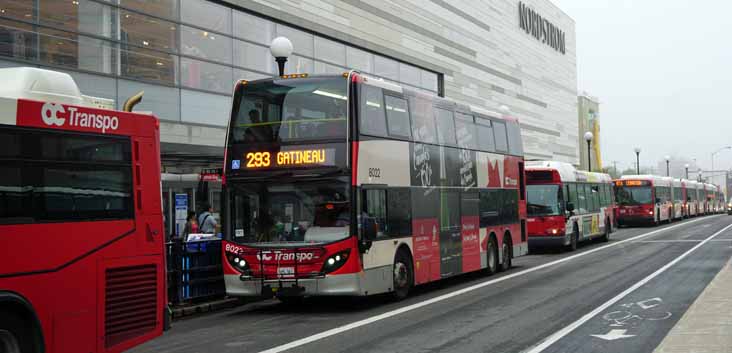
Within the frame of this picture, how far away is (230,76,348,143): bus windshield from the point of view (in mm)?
14070

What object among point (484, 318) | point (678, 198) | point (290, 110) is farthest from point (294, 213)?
point (678, 198)

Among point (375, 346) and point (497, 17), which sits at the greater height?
point (497, 17)

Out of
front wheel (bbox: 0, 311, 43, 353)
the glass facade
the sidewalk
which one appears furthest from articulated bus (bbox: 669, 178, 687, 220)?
front wheel (bbox: 0, 311, 43, 353)

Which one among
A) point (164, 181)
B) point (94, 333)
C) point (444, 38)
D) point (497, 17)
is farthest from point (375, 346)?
point (497, 17)

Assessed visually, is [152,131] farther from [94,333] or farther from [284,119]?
[284,119]

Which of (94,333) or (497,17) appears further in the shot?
(497,17)

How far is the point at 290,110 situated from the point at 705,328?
7.43m

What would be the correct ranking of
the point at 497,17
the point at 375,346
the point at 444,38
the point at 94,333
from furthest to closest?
the point at 497,17
the point at 444,38
the point at 375,346
the point at 94,333

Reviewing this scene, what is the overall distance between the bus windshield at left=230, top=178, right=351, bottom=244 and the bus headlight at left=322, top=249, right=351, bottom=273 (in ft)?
0.90

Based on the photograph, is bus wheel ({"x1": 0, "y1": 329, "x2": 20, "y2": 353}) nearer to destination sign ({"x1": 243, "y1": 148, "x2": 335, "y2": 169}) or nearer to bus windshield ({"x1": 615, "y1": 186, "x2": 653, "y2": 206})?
destination sign ({"x1": 243, "y1": 148, "x2": 335, "y2": 169})

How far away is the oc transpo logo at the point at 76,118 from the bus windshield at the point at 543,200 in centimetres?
2081

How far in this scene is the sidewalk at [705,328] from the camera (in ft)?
31.0

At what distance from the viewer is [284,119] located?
558 inches

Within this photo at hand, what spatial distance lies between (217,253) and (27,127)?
8.42 meters
